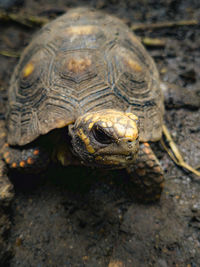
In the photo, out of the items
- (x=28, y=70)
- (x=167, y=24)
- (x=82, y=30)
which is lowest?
(x=28, y=70)

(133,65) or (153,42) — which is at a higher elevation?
(153,42)

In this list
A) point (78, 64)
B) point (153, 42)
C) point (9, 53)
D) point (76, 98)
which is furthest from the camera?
point (153, 42)

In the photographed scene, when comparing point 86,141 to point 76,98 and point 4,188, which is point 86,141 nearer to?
point 76,98

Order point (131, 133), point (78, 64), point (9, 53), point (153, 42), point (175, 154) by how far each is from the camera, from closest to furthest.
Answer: point (131, 133)
point (78, 64)
point (175, 154)
point (9, 53)
point (153, 42)

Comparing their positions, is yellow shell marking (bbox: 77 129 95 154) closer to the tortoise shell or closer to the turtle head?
the turtle head

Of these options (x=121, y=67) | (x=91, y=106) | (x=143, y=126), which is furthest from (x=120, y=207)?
(x=121, y=67)

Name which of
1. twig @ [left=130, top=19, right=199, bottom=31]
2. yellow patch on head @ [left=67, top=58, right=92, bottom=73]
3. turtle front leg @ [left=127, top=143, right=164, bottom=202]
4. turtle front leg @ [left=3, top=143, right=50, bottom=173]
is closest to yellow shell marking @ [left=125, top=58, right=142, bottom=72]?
yellow patch on head @ [left=67, top=58, right=92, bottom=73]

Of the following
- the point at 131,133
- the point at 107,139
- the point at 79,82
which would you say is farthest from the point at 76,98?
the point at 131,133

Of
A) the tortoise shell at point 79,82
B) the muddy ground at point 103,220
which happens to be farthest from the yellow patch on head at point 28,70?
the muddy ground at point 103,220
